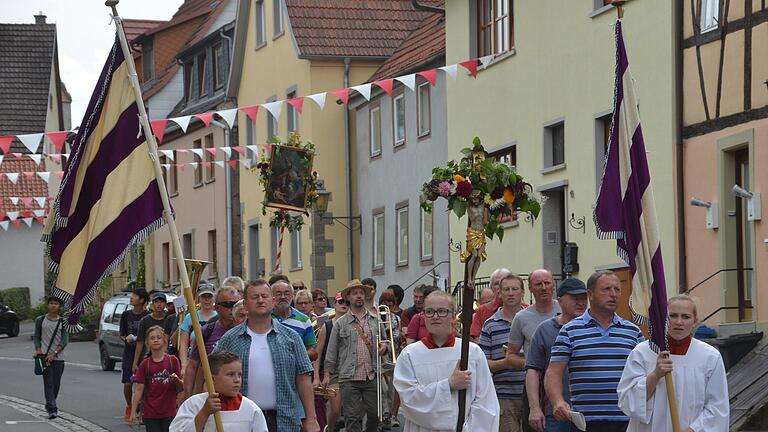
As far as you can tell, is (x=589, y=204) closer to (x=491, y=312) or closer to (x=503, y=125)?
(x=503, y=125)

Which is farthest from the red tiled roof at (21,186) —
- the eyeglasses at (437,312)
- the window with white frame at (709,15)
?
the eyeglasses at (437,312)

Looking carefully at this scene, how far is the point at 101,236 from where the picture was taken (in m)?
9.42

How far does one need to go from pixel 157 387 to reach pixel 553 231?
1347 cm

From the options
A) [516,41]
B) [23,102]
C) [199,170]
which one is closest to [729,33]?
[516,41]

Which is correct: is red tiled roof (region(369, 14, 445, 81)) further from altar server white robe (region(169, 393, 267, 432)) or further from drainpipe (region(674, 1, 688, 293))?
altar server white robe (region(169, 393, 267, 432))

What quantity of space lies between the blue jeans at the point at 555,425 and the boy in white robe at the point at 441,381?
151 cm

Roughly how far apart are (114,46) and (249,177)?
1474 inches

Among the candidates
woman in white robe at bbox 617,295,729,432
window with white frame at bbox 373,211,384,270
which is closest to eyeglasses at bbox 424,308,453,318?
woman in white robe at bbox 617,295,729,432

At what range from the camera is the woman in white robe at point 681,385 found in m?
8.88

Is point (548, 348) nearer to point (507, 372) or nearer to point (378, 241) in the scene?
point (507, 372)

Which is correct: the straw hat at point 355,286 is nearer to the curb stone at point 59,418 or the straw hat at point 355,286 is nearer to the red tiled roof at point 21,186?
the curb stone at point 59,418

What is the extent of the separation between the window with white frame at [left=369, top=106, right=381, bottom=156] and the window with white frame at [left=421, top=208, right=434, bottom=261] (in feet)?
12.9

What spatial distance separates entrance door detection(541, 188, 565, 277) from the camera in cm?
2780

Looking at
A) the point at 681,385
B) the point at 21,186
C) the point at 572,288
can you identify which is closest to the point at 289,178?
the point at 572,288
